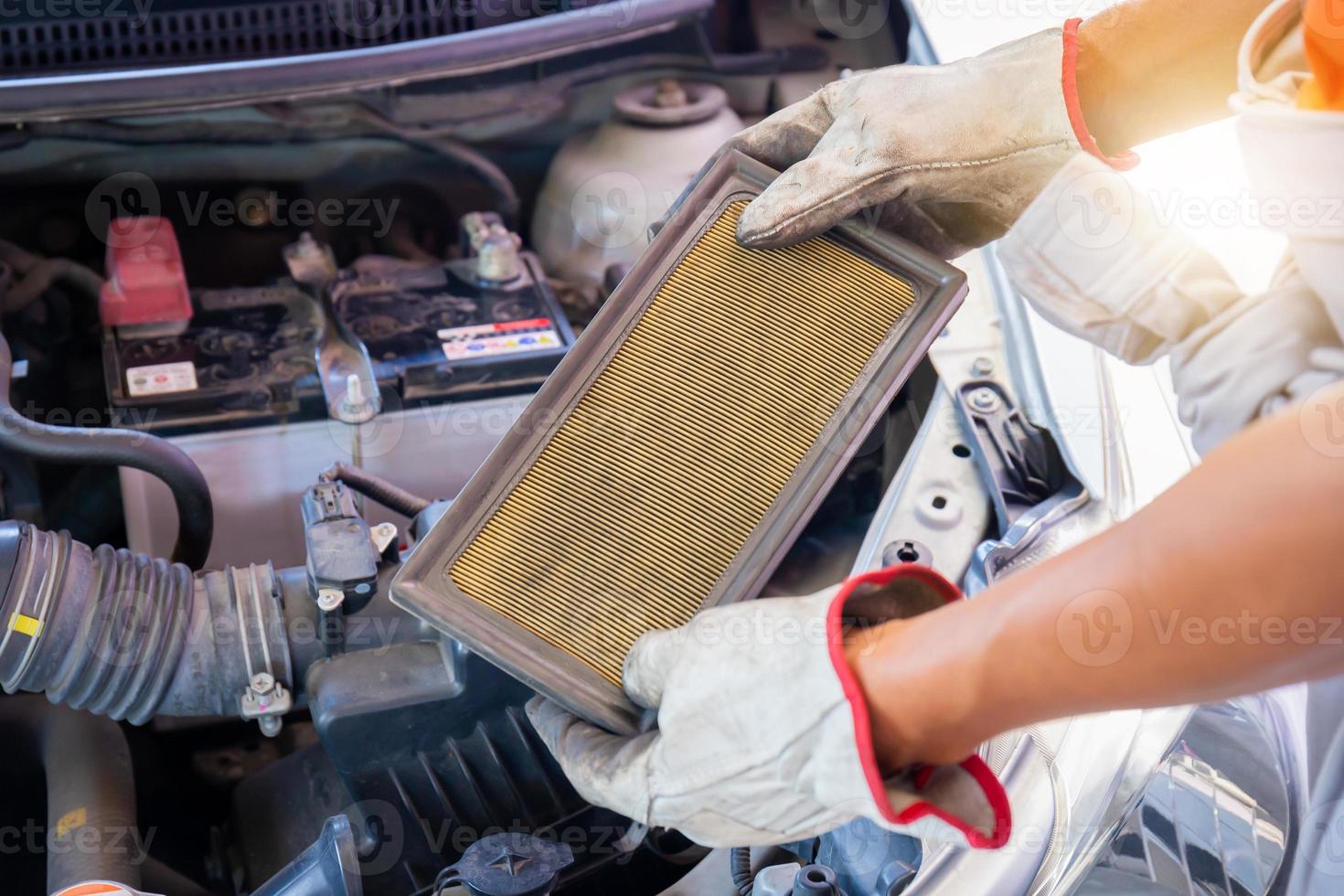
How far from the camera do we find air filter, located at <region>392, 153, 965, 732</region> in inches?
46.1

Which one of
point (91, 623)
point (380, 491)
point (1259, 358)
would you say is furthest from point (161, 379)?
point (1259, 358)

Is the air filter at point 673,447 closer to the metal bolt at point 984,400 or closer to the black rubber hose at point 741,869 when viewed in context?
the black rubber hose at point 741,869

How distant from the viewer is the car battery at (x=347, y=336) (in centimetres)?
172

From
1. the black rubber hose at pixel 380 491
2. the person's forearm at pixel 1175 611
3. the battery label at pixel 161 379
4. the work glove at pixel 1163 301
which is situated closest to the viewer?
the person's forearm at pixel 1175 611

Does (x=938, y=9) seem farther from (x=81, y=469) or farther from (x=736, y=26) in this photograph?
(x=81, y=469)

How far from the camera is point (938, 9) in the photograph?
6.68ft

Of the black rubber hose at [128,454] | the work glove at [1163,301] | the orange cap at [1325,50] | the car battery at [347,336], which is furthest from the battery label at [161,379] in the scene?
the orange cap at [1325,50]

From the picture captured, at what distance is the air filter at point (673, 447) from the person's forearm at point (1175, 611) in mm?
349

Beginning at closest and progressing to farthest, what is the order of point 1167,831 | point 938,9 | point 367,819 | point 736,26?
point 1167,831 < point 367,819 < point 938,9 < point 736,26

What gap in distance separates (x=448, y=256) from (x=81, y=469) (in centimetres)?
75

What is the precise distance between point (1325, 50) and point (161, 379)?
58.9 inches

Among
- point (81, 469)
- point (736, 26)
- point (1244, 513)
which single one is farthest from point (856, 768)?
point (736, 26)

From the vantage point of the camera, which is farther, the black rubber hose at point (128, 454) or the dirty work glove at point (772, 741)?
the black rubber hose at point (128, 454)

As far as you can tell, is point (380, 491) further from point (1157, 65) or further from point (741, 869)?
point (1157, 65)
